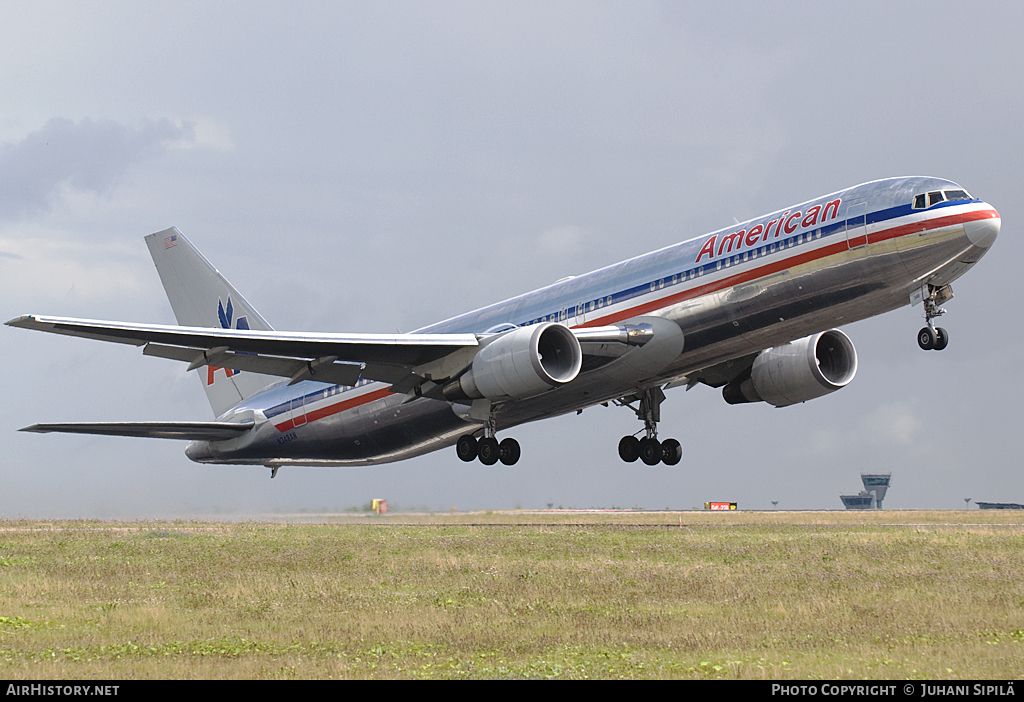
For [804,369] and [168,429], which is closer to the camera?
[804,369]

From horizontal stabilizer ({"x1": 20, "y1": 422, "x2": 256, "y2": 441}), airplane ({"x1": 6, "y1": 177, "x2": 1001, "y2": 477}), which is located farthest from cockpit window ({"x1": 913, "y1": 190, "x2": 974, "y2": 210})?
horizontal stabilizer ({"x1": 20, "y1": 422, "x2": 256, "y2": 441})

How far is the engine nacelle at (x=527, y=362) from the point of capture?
25.8m

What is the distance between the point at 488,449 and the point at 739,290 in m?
9.79

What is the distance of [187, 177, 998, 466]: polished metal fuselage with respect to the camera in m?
22.9

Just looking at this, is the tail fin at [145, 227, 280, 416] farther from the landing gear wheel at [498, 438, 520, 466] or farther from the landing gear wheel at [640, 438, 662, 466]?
the landing gear wheel at [640, 438, 662, 466]

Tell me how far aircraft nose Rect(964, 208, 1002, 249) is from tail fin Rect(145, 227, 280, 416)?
79.1 feet

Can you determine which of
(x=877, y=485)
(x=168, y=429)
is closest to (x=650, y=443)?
(x=168, y=429)

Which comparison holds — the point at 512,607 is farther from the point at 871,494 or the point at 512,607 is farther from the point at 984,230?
the point at 871,494

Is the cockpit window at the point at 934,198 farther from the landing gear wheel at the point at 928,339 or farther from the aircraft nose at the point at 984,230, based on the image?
the landing gear wheel at the point at 928,339

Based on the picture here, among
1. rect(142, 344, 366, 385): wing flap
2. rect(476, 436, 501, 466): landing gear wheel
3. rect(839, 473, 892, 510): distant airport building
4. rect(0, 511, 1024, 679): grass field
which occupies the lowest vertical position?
rect(0, 511, 1024, 679): grass field

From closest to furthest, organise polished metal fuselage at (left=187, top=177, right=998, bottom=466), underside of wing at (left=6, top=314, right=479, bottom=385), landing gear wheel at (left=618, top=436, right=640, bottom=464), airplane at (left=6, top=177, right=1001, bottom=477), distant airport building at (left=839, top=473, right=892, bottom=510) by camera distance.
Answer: polished metal fuselage at (left=187, top=177, right=998, bottom=466) < airplane at (left=6, top=177, right=1001, bottom=477) < underside of wing at (left=6, top=314, right=479, bottom=385) < landing gear wheel at (left=618, top=436, right=640, bottom=464) < distant airport building at (left=839, top=473, right=892, bottom=510)

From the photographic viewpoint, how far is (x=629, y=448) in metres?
33.7

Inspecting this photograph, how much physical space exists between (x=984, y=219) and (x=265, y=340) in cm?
1672
